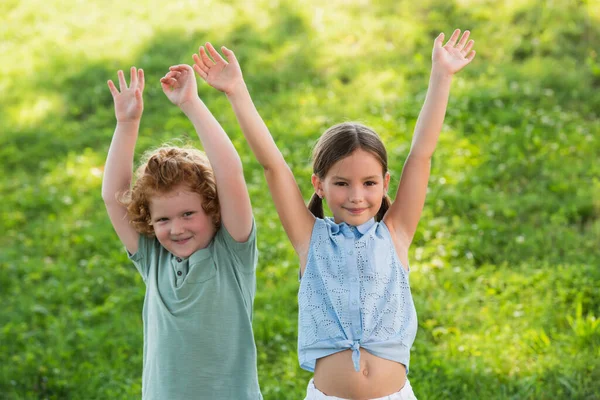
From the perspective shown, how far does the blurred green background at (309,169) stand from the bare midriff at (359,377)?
115 cm

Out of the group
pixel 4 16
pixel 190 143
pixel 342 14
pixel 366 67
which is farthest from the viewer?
pixel 4 16

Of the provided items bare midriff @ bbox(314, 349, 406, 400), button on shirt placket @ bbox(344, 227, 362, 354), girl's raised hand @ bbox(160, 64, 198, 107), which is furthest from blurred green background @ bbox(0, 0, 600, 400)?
bare midriff @ bbox(314, 349, 406, 400)

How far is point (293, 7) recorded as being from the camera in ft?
27.1

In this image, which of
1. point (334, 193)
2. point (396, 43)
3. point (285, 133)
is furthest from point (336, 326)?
point (396, 43)

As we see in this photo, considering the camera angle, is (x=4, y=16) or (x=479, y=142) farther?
(x=4, y=16)

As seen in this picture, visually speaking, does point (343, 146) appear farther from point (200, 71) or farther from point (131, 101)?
point (131, 101)

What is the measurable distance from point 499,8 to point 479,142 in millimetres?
2022

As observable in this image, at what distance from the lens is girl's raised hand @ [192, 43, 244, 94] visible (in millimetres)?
2756

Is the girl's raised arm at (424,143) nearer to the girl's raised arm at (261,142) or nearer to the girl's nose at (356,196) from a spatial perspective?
the girl's nose at (356,196)

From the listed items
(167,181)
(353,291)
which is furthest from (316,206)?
(167,181)

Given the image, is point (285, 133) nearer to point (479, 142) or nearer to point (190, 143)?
point (479, 142)

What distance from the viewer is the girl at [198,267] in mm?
2787

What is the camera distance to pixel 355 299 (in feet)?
8.84

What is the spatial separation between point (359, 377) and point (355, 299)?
245mm
